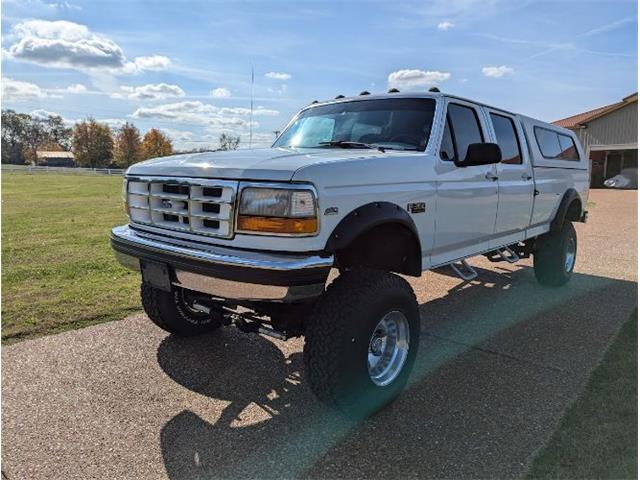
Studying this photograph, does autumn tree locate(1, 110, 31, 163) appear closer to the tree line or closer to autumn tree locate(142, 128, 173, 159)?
the tree line

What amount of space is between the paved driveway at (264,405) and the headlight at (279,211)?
1254 mm

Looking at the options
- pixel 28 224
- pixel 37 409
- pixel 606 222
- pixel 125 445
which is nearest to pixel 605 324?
pixel 125 445

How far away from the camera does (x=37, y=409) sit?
130 inches

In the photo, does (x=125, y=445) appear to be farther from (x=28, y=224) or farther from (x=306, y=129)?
(x=28, y=224)

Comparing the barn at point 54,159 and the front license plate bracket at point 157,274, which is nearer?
the front license plate bracket at point 157,274

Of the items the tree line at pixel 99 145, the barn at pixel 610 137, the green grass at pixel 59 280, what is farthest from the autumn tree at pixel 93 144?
the green grass at pixel 59 280

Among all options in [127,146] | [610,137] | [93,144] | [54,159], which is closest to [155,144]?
[127,146]

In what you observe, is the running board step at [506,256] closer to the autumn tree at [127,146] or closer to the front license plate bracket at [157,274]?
the front license plate bracket at [157,274]

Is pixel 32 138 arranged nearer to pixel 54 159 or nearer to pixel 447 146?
pixel 54 159

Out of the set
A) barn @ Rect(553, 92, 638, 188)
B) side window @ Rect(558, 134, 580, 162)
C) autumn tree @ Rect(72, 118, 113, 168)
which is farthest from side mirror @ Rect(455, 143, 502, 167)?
autumn tree @ Rect(72, 118, 113, 168)

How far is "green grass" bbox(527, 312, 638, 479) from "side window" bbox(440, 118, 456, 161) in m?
2.03

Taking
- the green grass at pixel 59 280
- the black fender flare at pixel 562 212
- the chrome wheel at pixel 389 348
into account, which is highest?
the black fender flare at pixel 562 212

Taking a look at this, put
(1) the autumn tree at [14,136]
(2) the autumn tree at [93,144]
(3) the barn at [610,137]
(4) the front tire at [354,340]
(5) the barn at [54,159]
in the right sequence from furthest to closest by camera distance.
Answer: (5) the barn at [54,159] → (1) the autumn tree at [14,136] → (2) the autumn tree at [93,144] → (3) the barn at [610,137] → (4) the front tire at [354,340]

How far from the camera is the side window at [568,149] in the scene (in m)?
6.78
